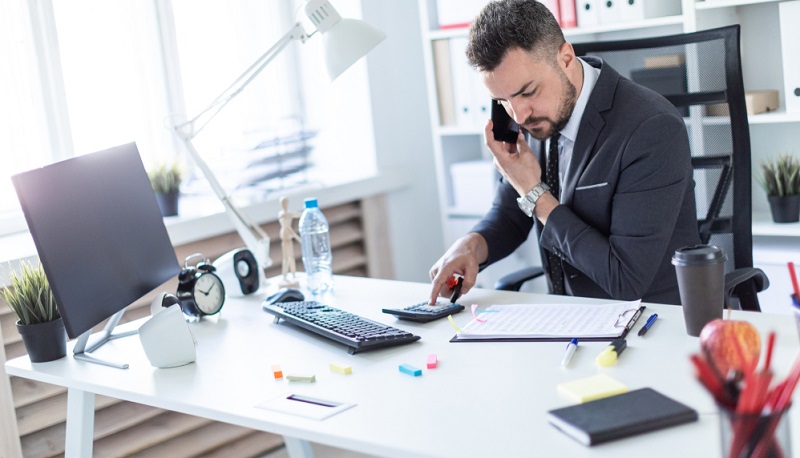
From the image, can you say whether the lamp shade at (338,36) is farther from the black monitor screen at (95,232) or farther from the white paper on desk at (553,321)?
the white paper on desk at (553,321)

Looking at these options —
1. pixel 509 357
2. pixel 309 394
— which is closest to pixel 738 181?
pixel 509 357

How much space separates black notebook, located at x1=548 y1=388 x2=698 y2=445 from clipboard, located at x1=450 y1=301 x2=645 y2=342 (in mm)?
303

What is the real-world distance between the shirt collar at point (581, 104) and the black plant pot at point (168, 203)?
124 centimetres

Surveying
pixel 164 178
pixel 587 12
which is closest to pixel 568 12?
pixel 587 12

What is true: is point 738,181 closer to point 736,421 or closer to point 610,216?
point 610,216

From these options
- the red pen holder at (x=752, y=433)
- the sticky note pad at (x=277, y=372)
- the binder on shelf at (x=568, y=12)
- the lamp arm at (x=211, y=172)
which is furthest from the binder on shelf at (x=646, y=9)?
the red pen holder at (x=752, y=433)

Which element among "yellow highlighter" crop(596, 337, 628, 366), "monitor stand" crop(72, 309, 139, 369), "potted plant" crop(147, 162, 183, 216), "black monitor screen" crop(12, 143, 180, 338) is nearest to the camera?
"yellow highlighter" crop(596, 337, 628, 366)

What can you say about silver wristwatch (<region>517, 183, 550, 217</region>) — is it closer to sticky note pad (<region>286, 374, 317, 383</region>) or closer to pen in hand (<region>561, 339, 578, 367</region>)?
pen in hand (<region>561, 339, 578, 367</region>)

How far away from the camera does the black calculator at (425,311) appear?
174cm

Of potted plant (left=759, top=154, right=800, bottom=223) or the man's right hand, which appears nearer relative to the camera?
the man's right hand

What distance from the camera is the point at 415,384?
55.1 inches

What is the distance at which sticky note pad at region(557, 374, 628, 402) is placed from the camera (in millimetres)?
1234

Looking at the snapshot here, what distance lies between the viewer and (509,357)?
4.85 feet

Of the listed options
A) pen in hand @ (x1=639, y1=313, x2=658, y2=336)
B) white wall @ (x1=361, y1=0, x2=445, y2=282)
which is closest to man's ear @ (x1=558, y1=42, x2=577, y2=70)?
pen in hand @ (x1=639, y1=313, x2=658, y2=336)
